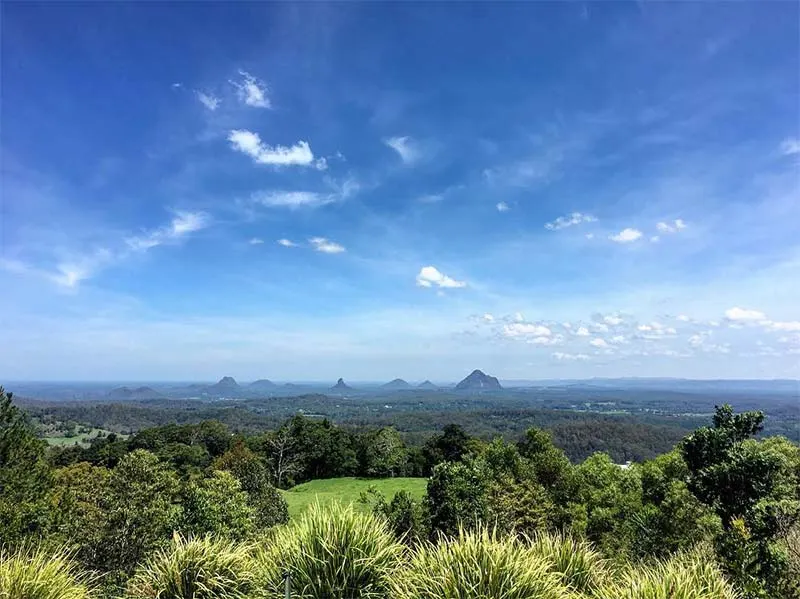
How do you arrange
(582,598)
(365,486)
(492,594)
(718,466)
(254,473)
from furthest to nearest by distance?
(365,486) → (254,473) → (718,466) → (582,598) → (492,594)

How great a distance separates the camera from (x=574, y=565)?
780cm

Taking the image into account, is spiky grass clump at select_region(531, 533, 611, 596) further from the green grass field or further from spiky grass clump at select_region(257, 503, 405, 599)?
the green grass field

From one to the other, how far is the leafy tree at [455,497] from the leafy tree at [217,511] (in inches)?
328

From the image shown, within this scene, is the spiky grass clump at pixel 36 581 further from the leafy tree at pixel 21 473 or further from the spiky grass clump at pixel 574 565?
the leafy tree at pixel 21 473

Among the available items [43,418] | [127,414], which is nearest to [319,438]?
[43,418]

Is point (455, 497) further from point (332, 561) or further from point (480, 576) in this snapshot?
point (480, 576)

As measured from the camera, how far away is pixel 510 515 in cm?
2216

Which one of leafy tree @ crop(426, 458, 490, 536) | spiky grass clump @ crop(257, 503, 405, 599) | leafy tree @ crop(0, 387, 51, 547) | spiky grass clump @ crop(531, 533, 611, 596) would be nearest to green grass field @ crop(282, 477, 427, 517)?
leafy tree @ crop(426, 458, 490, 536)

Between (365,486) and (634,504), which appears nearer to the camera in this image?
(634,504)

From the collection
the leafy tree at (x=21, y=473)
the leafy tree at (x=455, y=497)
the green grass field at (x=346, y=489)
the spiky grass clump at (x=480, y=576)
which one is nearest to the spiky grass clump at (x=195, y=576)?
the spiky grass clump at (x=480, y=576)

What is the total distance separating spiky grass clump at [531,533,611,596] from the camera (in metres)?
7.57

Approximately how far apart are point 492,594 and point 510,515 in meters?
17.9

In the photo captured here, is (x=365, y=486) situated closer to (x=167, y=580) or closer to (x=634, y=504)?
(x=634, y=504)

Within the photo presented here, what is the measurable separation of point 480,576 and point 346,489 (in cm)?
3959
